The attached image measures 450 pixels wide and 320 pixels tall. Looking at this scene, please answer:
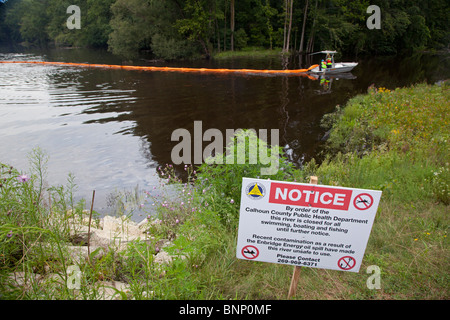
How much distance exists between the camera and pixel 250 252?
2643 mm

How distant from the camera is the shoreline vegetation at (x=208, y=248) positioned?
2729 mm

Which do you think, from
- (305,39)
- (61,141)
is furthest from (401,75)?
(61,141)

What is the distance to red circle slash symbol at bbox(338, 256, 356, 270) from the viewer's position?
2578mm

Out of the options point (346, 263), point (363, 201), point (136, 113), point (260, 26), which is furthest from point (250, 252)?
point (260, 26)

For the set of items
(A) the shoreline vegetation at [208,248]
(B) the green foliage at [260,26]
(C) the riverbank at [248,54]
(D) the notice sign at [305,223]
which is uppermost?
(B) the green foliage at [260,26]

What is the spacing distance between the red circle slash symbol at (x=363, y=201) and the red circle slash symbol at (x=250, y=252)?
3.02 feet

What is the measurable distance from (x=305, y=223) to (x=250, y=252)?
552 millimetres

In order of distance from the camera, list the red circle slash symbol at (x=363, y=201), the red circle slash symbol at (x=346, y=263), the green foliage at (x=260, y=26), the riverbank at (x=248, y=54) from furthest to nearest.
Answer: the riverbank at (x=248, y=54) < the green foliage at (x=260, y=26) < the red circle slash symbol at (x=346, y=263) < the red circle slash symbol at (x=363, y=201)

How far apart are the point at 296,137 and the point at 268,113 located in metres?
2.83

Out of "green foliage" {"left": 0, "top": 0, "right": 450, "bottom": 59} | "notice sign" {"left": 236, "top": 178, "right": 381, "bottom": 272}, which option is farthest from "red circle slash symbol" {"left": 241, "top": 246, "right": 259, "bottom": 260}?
"green foliage" {"left": 0, "top": 0, "right": 450, "bottom": 59}

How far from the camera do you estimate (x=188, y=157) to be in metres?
8.55

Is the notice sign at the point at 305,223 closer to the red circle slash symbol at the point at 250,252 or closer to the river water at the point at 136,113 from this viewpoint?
→ the red circle slash symbol at the point at 250,252

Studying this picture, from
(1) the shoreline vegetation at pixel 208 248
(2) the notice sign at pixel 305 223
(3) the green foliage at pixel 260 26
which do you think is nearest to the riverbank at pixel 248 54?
(3) the green foliage at pixel 260 26

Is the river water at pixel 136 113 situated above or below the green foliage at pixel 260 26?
below
